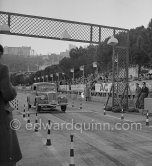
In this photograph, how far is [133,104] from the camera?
80.4ft

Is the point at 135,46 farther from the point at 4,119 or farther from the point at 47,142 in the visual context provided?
the point at 4,119

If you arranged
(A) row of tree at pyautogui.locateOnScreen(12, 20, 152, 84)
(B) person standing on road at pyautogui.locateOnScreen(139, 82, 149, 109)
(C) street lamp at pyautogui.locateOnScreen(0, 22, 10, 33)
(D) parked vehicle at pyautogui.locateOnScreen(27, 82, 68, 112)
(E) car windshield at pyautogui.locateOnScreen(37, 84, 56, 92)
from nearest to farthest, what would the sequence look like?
(C) street lamp at pyautogui.locateOnScreen(0, 22, 10, 33)
(D) parked vehicle at pyautogui.locateOnScreen(27, 82, 68, 112)
(B) person standing on road at pyautogui.locateOnScreen(139, 82, 149, 109)
(E) car windshield at pyautogui.locateOnScreen(37, 84, 56, 92)
(A) row of tree at pyautogui.locateOnScreen(12, 20, 152, 84)

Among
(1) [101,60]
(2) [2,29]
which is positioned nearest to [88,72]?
(1) [101,60]

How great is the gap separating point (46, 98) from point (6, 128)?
1813cm

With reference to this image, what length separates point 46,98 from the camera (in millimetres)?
22125

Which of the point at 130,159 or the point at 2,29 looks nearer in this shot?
the point at 130,159

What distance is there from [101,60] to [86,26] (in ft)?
164

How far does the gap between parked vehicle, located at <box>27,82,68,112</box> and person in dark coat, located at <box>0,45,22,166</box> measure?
17939mm

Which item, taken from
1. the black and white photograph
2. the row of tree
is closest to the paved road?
the black and white photograph

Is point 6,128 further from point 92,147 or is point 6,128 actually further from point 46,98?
point 46,98

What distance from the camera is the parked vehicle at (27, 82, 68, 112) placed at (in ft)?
72.5

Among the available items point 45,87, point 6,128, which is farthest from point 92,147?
point 45,87

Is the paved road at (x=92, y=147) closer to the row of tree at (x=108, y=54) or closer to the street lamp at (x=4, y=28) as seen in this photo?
the street lamp at (x=4, y=28)

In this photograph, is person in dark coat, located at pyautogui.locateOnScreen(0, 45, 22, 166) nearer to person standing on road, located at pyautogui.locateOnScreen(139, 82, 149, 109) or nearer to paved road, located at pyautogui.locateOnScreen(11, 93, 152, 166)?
paved road, located at pyautogui.locateOnScreen(11, 93, 152, 166)
